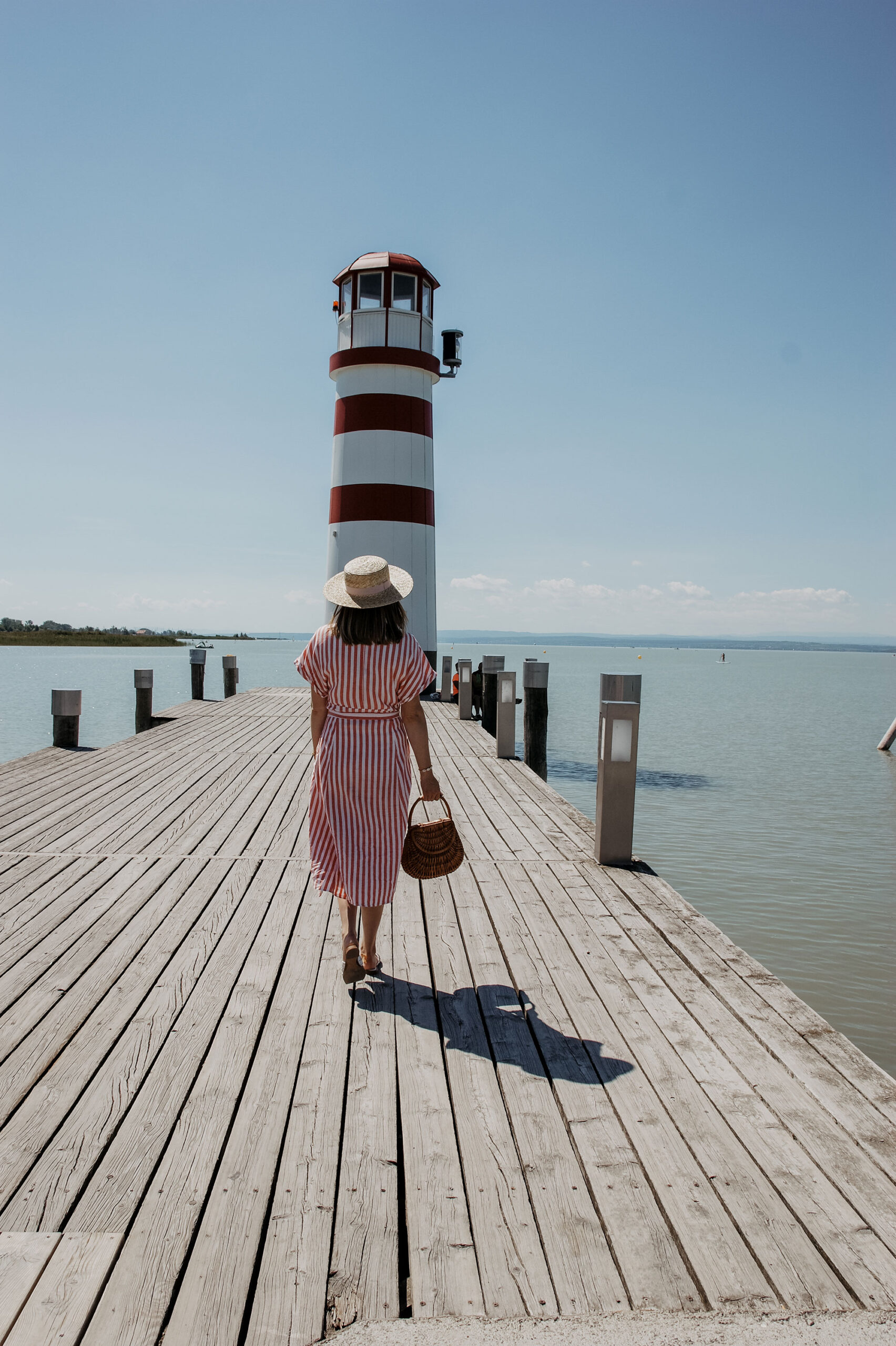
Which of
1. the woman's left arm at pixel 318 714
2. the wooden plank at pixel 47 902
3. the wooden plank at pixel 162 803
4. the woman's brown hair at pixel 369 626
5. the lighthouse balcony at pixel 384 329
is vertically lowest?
the wooden plank at pixel 162 803

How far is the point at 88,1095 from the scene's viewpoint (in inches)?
107

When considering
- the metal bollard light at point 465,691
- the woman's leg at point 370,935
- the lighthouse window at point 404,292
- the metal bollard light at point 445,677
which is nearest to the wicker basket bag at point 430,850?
the woman's leg at point 370,935

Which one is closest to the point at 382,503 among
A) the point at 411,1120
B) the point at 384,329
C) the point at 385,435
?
the point at 385,435

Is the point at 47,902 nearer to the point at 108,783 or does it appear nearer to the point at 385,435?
the point at 108,783

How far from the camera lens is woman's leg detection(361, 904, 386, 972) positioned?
12.2ft

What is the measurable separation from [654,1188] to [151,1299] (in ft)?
4.14

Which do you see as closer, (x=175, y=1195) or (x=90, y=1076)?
(x=175, y=1195)

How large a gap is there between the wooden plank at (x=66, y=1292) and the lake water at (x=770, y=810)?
5109 millimetres

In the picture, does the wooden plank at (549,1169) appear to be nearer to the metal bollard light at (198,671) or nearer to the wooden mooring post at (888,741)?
the metal bollard light at (198,671)

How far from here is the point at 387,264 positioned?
55.9 feet

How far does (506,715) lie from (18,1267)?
28.7 feet

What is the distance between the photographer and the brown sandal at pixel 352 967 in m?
3.62

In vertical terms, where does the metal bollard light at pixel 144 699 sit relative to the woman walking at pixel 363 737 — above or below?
below

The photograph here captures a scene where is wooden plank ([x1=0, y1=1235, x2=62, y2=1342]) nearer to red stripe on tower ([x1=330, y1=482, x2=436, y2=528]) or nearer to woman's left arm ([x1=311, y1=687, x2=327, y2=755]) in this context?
woman's left arm ([x1=311, y1=687, x2=327, y2=755])
